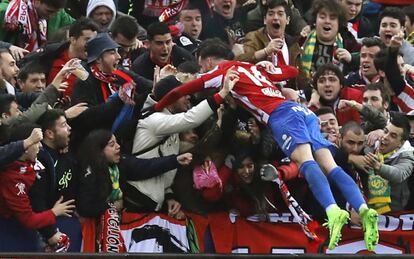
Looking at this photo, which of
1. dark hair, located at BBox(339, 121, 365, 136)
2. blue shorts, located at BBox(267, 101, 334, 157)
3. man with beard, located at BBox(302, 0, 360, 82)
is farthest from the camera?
man with beard, located at BBox(302, 0, 360, 82)

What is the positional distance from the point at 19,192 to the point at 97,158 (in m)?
0.87

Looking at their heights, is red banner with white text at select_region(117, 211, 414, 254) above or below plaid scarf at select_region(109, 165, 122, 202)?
below

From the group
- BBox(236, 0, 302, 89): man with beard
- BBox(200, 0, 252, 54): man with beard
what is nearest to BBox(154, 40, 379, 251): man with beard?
BBox(236, 0, 302, 89): man with beard

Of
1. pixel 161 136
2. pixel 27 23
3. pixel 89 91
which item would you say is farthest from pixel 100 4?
pixel 161 136

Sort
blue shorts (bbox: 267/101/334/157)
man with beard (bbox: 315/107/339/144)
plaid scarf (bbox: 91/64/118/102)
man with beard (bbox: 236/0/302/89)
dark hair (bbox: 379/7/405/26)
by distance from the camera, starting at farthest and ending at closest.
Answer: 1. dark hair (bbox: 379/7/405/26)
2. man with beard (bbox: 236/0/302/89)
3. man with beard (bbox: 315/107/339/144)
4. plaid scarf (bbox: 91/64/118/102)
5. blue shorts (bbox: 267/101/334/157)

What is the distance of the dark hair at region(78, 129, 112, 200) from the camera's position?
38.9 feet

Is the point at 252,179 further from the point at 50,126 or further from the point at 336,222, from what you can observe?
the point at 50,126

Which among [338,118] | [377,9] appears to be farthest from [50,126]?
[377,9]

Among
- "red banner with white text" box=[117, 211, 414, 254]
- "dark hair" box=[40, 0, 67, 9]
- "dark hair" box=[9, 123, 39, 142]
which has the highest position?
"dark hair" box=[40, 0, 67, 9]

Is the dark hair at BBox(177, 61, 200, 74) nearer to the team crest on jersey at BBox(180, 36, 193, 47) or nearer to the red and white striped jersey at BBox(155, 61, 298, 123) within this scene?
the red and white striped jersey at BBox(155, 61, 298, 123)

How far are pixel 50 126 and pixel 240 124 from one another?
1834 mm

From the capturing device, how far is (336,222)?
444 inches

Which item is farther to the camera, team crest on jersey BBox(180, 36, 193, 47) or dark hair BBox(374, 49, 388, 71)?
team crest on jersey BBox(180, 36, 193, 47)

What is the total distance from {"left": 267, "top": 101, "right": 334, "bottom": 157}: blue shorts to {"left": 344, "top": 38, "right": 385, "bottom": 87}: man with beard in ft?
7.68
